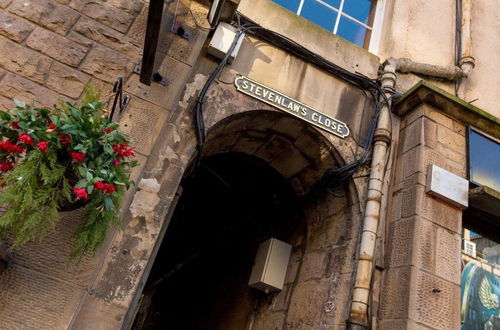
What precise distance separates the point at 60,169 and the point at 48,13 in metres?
1.94

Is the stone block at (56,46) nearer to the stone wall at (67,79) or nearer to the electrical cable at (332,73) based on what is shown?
the stone wall at (67,79)

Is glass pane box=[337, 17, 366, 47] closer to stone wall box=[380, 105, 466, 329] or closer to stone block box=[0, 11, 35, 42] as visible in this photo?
stone wall box=[380, 105, 466, 329]

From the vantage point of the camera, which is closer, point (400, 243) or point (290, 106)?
point (400, 243)

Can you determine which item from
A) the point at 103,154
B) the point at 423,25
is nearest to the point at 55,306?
the point at 103,154

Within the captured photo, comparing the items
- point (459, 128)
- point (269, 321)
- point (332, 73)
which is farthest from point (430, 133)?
point (269, 321)

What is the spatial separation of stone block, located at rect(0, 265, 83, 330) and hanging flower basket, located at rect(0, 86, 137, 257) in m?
0.44

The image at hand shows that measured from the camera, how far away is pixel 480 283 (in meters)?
5.50

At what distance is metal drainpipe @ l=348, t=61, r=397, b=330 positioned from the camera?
3707mm

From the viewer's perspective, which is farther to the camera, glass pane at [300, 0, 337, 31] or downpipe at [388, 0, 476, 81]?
glass pane at [300, 0, 337, 31]

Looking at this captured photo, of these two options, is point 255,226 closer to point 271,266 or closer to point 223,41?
point 271,266

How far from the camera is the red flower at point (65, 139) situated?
246 centimetres

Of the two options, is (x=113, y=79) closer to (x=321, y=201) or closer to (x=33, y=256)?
A: (x=33, y=256)

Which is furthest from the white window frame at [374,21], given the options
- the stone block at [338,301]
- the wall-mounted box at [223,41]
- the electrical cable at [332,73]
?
the stone block at [338,301]

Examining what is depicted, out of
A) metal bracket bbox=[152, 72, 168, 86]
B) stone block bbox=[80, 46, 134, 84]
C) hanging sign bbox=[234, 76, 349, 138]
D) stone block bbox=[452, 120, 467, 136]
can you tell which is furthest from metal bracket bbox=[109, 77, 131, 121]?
stone block bbox=[452, 120, 467, 136]
